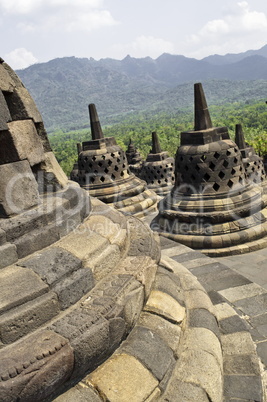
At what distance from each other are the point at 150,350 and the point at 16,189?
1409mm

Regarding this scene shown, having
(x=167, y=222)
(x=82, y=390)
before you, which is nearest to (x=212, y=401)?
(x=82, y=390)

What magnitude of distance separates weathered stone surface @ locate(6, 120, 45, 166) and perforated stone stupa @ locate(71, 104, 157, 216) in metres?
5.87

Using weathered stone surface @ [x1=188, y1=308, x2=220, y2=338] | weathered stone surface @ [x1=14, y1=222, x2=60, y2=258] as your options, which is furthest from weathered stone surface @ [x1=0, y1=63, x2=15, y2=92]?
weathered stone surface @ [x1=188, y1=308, x2=220, y2=338]

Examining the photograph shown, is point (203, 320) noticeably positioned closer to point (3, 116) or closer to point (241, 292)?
point (241, 292)

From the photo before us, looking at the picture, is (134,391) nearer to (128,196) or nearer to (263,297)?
(263,297)

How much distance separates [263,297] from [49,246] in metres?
2.32

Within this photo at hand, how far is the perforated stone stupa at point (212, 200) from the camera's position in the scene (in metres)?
5.88

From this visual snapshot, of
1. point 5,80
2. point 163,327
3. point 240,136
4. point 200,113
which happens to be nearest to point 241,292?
point 163,327

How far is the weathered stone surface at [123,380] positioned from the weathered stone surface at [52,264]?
1.94 feet

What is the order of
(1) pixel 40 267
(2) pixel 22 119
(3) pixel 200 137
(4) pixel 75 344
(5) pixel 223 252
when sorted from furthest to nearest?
(3) pixel 200 137
(5) pixel 223 252
(2) pixel 22 119
(1) pixel 40 267
(4) pixel 75 344

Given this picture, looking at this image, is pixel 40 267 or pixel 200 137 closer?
pixel 40 267

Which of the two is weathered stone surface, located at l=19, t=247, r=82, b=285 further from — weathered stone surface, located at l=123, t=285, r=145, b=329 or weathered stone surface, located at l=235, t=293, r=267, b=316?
weathered stone surface, located at l=235, t=293, r=267, b=316

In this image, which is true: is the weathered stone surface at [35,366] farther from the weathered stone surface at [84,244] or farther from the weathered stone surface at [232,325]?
the weathered stone surface at [232,325]

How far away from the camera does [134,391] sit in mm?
1928
